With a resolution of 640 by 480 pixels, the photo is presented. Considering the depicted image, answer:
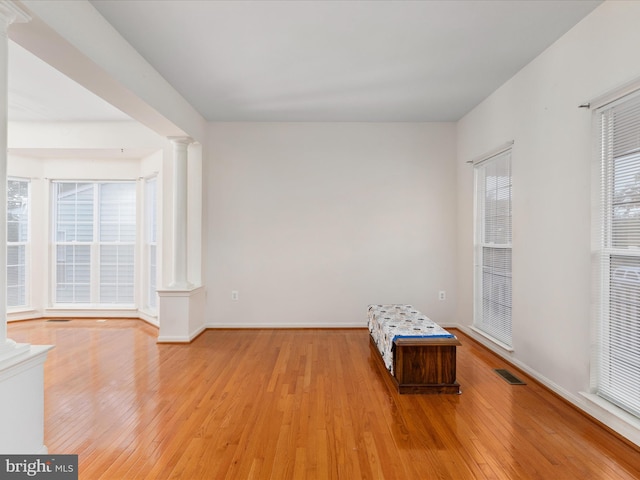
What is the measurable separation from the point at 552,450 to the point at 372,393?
4.16 ft

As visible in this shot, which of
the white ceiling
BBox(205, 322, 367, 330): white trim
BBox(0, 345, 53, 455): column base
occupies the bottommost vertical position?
BBox(205, 322, 367, 330): white trim

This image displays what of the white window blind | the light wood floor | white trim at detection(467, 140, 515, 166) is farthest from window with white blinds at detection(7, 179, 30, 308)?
white trim at detection(467, 140, 515, 166)

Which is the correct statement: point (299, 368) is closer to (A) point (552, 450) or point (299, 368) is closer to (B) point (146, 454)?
(B) point (146, 454)

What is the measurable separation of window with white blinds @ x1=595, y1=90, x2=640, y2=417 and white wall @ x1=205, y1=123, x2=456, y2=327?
8.67ft

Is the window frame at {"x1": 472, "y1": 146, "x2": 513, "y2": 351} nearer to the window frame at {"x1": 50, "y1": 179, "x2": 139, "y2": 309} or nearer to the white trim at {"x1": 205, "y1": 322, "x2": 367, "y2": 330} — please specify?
the white trim at {"x1": 205, "y1": 322, "x2": 367, "y2": 330}

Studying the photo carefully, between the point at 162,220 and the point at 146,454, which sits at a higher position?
the point at 162,220

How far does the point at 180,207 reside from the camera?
4676mm

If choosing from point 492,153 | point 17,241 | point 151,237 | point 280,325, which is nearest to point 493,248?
point 492,153

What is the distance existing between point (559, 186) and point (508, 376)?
1.78 meters

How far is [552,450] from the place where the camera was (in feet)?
7.22

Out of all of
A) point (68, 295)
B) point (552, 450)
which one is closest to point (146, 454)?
point (552, 450)

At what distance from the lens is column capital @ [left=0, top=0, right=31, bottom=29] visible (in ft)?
6.20

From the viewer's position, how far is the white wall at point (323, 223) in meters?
5.20

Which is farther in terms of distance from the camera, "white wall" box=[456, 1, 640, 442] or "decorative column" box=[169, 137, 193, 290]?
"decorative column" box=[169, 137, 193, 290]
